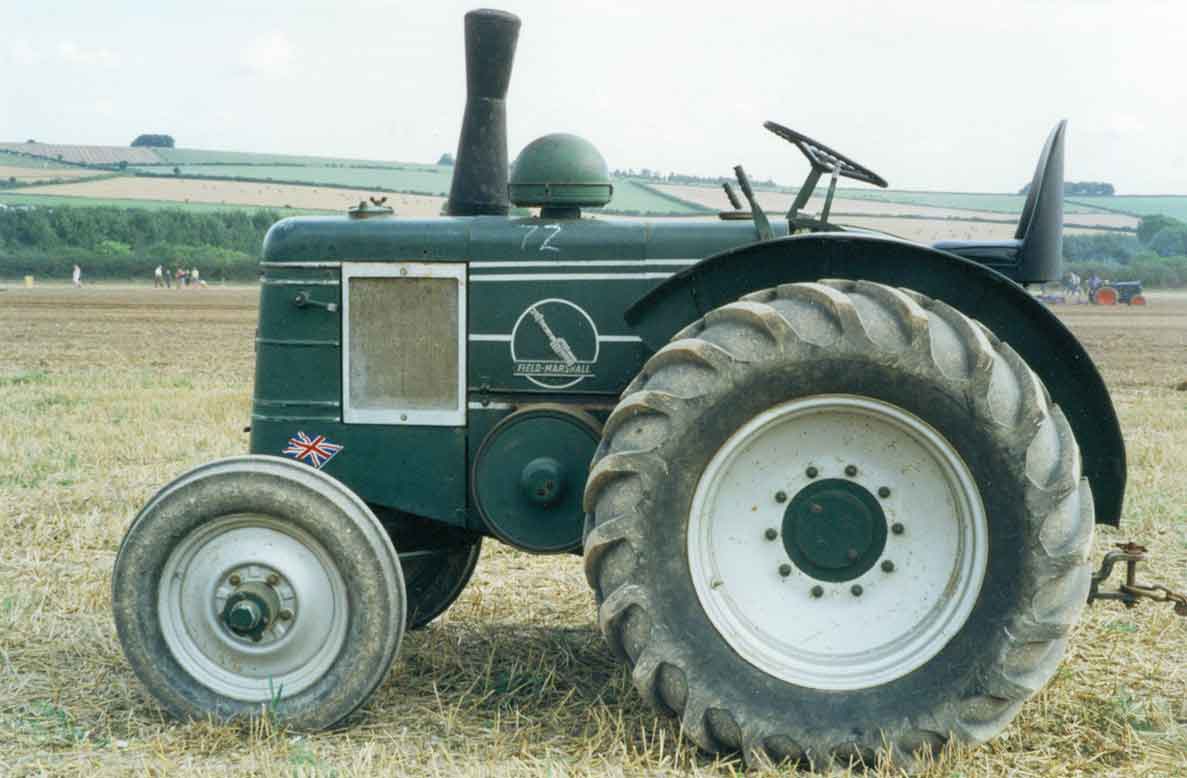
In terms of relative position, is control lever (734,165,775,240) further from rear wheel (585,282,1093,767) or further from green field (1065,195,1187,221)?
green field (1065,195,1187,221)

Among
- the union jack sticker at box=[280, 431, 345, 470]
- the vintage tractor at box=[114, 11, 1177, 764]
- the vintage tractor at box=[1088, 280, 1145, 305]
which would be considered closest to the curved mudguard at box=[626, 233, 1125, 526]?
the vintage tractor at box=[114, 11, 1177, 764]

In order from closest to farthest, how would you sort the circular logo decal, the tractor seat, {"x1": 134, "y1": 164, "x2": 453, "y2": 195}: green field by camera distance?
the circular logo decal < the tractor seat < {"x1": 134, "y1": 164, "x2": 453, "y2": 195}: green field

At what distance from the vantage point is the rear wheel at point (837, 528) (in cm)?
388

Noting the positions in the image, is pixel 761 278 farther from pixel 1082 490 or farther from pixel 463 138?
pixel 463 138

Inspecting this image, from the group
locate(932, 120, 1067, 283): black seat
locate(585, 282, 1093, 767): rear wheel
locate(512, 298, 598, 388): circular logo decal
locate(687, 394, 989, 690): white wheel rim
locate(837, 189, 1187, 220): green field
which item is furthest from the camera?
locate(837, 189, 1187, 220): green field

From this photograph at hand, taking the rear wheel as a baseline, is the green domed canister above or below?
above

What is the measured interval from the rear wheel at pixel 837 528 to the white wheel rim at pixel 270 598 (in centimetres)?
106

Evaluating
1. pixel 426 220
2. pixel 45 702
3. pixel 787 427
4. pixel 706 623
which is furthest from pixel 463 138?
pixel 45 702

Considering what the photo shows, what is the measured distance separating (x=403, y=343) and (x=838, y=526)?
1.87 meters

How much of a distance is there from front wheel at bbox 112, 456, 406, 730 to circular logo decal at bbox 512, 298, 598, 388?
0.87m

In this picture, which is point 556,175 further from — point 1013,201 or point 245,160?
point 245,160

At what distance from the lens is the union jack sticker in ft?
16.7

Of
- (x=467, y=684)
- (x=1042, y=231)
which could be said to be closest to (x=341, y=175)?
(x=467, y=684)

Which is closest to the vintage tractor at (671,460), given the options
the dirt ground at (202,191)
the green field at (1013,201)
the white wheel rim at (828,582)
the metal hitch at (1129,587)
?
the white wheel rim at (828,582)
